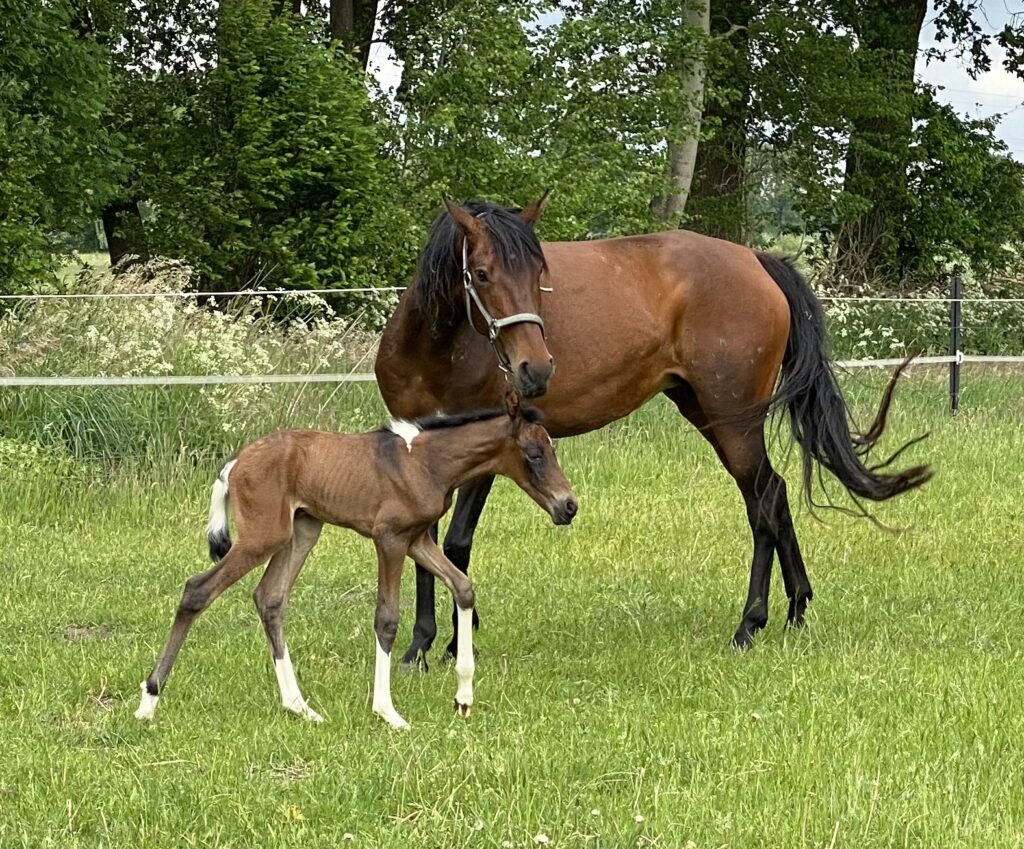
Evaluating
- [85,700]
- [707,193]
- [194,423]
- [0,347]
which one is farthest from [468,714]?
[707,193]

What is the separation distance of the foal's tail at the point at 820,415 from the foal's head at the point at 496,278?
169 centimetres

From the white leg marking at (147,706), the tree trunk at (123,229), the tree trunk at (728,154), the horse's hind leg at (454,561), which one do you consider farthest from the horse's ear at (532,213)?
the tree trunk at (728,154)

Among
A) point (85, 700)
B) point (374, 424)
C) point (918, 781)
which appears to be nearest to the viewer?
point (918, 781)

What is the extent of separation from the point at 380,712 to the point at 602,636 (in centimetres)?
174

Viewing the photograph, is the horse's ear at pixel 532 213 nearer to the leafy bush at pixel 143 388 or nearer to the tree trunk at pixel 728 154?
the leafy bush at pixel 143 388

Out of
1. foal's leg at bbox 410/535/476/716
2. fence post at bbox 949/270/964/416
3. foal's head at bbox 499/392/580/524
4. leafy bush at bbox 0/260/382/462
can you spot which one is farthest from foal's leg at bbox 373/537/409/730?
fence post at bbox 949/270/964/416

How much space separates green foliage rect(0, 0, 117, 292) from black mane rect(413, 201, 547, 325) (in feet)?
31.5

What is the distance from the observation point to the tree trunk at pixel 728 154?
23.2 m

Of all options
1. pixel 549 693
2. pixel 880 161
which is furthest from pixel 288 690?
pixel 880 161

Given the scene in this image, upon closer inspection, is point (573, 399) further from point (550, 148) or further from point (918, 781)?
point (550, 148)

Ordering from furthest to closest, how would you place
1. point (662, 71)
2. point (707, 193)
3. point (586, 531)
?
point (707, 193), point (662, 71), point (586, 531)

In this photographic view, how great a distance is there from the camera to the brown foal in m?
4.92

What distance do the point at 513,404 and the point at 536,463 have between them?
0.77 ft

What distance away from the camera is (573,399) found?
624cm
